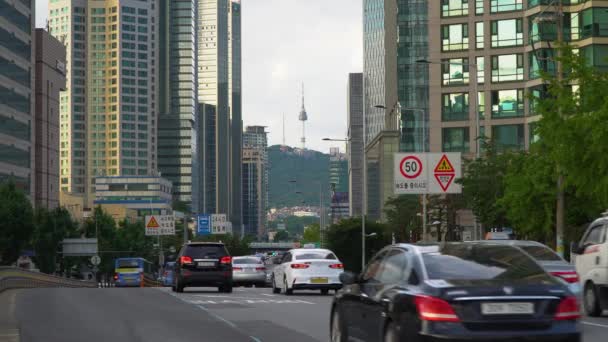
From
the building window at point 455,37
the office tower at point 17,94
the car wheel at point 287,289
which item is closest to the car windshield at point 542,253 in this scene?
the car wheel at point 287,289

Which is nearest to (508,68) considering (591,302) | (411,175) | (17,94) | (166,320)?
(17,94)

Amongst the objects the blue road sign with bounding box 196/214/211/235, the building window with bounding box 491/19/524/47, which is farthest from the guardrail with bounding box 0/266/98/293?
the building window with bounding box 491/19/524/47

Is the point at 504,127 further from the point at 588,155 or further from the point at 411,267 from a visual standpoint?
the point at 411,267

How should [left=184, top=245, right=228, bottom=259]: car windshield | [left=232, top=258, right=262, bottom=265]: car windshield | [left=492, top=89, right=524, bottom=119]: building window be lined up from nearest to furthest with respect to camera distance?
1. [left=184, top=245, right=228, bottom=259]: car windshield
2. [left=232, top=258, right=262, bottom=265]: car windshield
3. [left=492, top=89, right=524, bottom=119]: building window

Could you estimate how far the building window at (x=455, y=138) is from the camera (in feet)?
314

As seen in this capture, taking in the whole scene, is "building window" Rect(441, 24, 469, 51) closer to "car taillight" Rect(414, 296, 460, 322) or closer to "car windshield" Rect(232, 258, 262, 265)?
"car windshield" Rect(232, 258, 262, 265)

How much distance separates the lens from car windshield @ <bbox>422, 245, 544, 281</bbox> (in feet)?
37.0

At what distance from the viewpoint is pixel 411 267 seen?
11.6 metres

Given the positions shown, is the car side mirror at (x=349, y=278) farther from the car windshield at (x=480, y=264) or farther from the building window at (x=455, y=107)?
the building window at (x=455, y=107)

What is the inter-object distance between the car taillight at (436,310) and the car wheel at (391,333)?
51cm

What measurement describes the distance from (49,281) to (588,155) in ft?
161

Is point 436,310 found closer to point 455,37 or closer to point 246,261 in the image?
point 246,261

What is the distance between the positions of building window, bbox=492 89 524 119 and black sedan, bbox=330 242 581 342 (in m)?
83.4

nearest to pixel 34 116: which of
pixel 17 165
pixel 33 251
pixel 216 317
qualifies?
pixel 17 165
